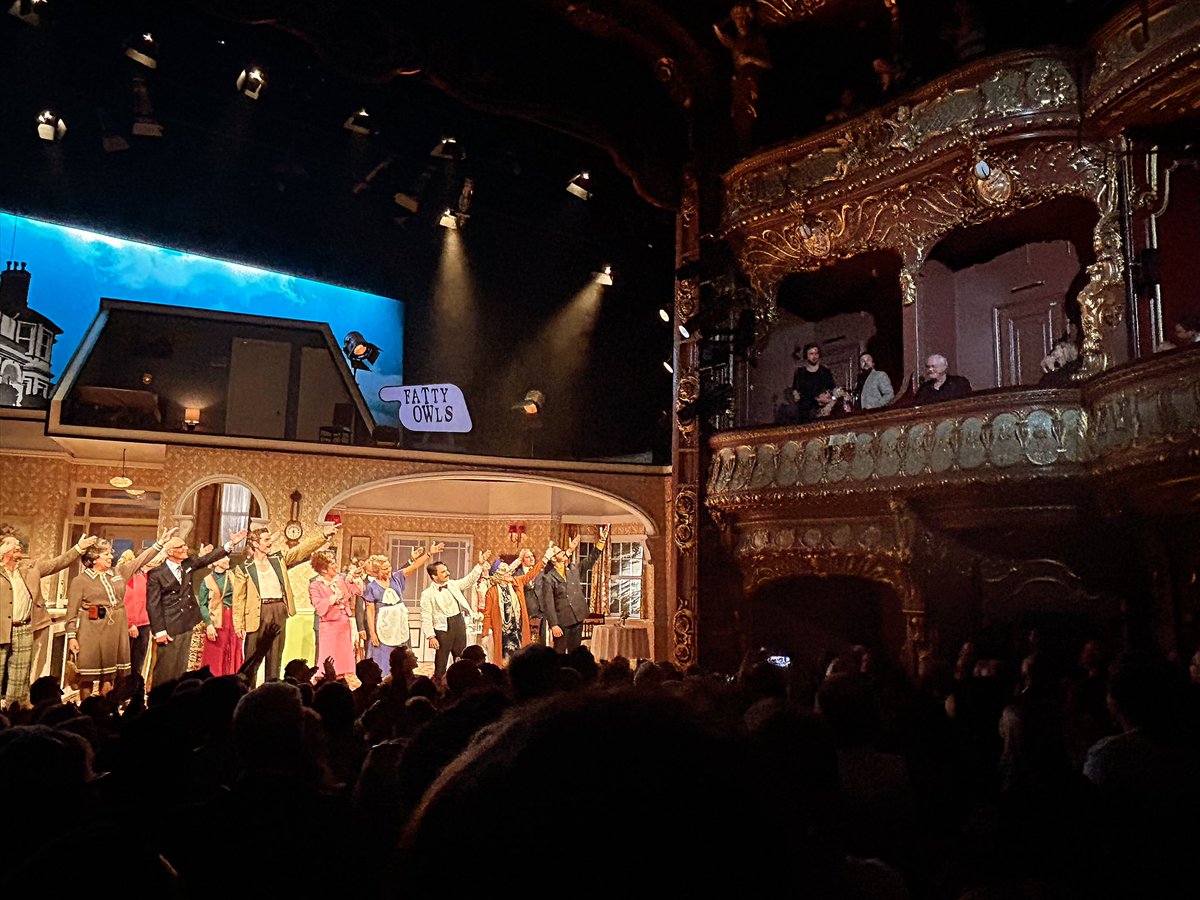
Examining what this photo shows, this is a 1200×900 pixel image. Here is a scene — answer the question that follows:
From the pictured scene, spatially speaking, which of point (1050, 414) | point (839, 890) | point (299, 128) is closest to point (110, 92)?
point (299, 128)

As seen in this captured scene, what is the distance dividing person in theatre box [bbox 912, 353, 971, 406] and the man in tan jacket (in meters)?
8.79

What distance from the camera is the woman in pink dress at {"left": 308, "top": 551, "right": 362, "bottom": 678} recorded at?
1377 cm

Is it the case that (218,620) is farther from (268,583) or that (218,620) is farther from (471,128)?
(471,128)

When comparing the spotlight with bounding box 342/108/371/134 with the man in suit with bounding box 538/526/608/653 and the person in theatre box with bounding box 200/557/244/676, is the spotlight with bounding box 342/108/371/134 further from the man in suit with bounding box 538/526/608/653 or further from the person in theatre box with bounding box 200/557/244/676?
the man in suit with bounding box 538/526/608/653

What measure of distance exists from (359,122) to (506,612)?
8.91 m

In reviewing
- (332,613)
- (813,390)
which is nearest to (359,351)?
(332,613)

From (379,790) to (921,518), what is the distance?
9.57 m

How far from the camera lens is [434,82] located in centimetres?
1453

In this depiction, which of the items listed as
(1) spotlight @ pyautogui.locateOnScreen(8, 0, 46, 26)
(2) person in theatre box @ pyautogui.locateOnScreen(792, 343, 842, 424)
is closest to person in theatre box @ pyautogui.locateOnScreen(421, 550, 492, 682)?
(2) person in theatre box @ pyautogui.locateOnScreen(792, 343, 842, 424)

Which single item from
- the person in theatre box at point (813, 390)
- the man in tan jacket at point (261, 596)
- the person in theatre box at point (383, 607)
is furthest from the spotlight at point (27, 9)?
the person in theatre box at point (813, 390)

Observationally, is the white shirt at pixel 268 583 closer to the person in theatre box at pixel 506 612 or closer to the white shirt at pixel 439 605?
the white shirt at pixel 439 605

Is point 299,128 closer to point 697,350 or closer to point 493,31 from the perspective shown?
point 493,31

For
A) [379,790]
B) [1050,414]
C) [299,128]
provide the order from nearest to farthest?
[379,790] → [1050,414] → [299,128]

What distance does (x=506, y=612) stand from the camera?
16.0m
